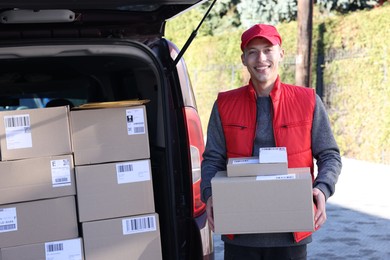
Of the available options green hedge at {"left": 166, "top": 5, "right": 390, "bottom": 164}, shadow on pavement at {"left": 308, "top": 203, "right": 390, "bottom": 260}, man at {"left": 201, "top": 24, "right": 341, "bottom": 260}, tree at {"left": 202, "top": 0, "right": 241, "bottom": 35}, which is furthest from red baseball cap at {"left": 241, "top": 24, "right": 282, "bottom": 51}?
tree at {"left": 202, "top": 0, "right": 241, "bottom": 35}

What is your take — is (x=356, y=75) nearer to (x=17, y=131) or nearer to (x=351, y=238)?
(x=351, y=238)

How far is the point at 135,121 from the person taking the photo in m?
3.24

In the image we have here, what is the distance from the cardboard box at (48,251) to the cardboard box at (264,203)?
757mm

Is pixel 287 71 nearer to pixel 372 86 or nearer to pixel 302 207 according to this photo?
pixel 372 86

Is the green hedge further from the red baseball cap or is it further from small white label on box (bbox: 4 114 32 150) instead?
small white label on box (bbox: 4 114 32 150)

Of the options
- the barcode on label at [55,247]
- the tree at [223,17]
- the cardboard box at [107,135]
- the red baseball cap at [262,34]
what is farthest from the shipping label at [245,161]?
the tree at [223,17]

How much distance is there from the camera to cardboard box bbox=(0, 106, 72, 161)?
3.08 m

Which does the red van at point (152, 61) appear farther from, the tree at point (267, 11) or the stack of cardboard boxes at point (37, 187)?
the tree at point (267, 11)

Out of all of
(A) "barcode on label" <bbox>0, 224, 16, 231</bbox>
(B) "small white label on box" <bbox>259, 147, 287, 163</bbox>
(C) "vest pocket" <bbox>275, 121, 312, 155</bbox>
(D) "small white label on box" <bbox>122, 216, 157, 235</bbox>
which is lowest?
(D) "small white label on box" <bbox>122, 216, 157, 235</bbox>

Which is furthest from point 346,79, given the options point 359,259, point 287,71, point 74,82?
point 74,82

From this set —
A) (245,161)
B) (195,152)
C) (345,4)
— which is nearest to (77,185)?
(195,152)

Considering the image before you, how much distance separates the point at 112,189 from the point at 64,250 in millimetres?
340

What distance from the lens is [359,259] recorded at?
5.67 meters

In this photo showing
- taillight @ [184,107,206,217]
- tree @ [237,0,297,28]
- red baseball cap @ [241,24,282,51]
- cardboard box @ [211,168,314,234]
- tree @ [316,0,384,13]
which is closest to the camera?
cardboard box @ [211,168,314,234]
